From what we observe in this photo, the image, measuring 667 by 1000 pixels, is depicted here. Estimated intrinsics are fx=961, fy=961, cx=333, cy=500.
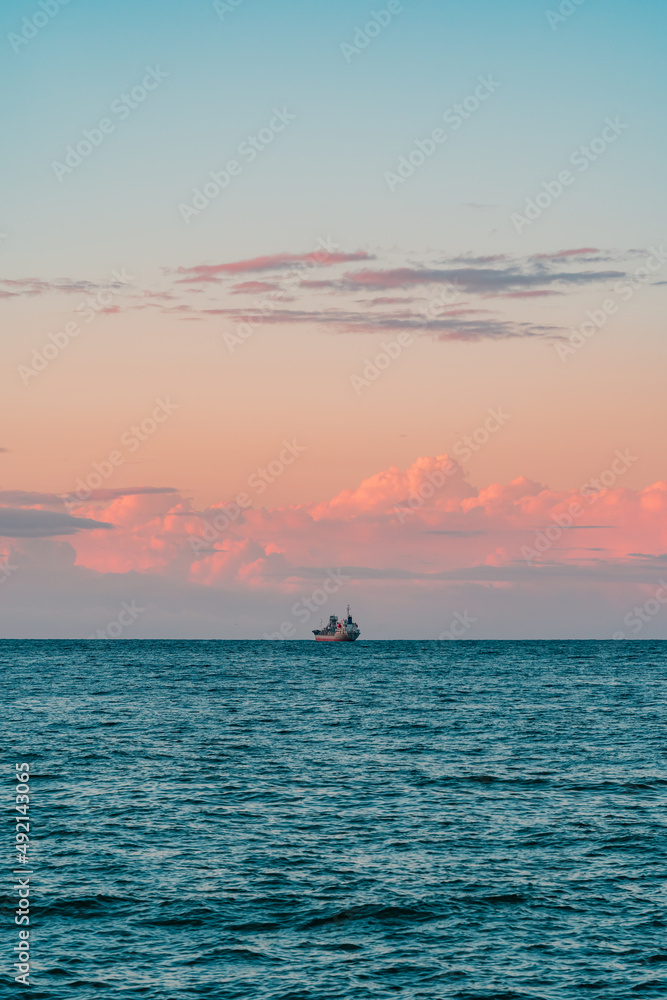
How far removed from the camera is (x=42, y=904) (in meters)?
28.0

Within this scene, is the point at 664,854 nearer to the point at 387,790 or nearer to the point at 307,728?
the point at 387,790

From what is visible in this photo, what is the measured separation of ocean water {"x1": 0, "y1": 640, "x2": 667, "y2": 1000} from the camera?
77.3 feet

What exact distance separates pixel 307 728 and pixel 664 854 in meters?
37.0

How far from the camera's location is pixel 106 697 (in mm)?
95062

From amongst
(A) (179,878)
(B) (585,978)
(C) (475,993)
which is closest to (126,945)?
(A) (179,878)

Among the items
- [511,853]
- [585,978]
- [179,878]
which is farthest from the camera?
[511,853]

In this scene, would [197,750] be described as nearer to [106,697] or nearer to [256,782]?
[256,782]

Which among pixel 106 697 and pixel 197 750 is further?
pixel 106 697

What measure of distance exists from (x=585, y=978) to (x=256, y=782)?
2488cm

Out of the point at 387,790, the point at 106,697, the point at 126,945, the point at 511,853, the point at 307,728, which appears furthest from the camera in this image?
the point at 106,697

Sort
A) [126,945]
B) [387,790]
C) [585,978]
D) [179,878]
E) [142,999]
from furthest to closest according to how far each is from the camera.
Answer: [387,790], [179,878], [126,945], [585,978], [142,999]

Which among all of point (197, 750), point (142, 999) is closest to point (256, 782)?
point (197, 750)

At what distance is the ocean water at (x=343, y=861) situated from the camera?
2356 centimetres

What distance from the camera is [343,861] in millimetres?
32375
